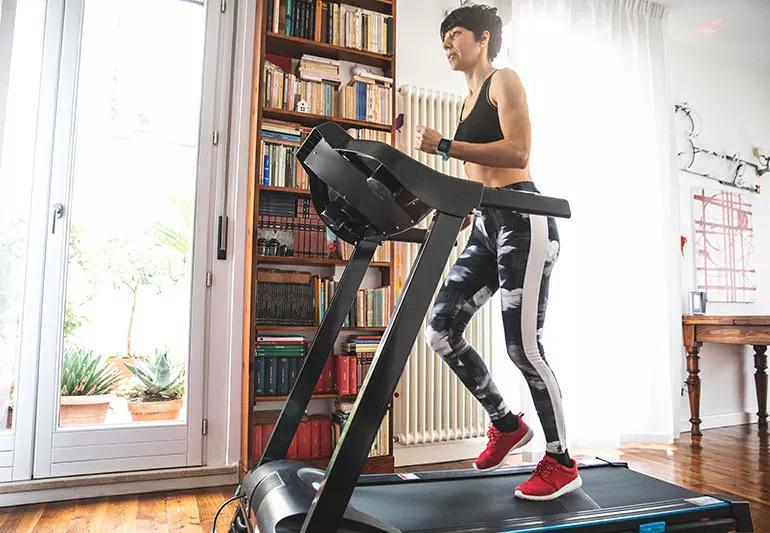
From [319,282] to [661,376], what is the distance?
2.17 m

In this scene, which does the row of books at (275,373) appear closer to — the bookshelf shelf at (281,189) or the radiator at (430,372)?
the radiator at (430,372)

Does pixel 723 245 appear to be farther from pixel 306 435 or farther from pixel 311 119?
pixel 306 435

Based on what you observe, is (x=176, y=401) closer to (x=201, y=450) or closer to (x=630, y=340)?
(x=201, y=450)

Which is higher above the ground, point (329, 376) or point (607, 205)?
point (607, 205)

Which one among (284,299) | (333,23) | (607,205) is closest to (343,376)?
(284,299)

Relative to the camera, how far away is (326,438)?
7.98 ft

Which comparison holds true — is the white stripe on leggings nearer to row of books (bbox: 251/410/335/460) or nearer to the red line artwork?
row of books (bbox: 251/410/335/460)

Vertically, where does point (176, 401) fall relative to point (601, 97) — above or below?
below

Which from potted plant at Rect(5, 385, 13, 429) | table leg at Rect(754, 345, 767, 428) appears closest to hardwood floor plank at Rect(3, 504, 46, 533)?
potted plant at Rect(5, 385, 13, 429)

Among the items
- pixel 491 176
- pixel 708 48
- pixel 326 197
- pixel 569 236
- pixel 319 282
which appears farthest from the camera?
pixel 708 48

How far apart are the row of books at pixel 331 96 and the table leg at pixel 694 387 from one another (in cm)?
234

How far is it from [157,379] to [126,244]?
0.62 metres

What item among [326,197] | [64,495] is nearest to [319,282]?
[326,197]

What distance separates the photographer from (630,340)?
3.19 metres
